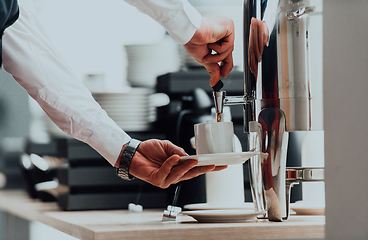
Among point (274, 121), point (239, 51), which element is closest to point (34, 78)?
point (274, 121)

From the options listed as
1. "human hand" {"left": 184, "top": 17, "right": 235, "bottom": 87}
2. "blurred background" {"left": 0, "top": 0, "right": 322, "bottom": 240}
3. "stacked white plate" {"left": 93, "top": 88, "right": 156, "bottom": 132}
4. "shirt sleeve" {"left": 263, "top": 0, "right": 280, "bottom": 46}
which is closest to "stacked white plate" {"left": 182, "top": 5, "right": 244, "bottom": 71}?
"blurred background" {"left": 0, "top": 0, "right": 322, "bottom": 240}

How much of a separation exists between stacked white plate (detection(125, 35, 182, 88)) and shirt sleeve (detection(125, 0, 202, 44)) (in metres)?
0.57

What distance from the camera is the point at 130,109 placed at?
1.33 m

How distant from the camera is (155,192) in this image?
134cm

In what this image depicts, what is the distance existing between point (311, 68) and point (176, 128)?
0.65m

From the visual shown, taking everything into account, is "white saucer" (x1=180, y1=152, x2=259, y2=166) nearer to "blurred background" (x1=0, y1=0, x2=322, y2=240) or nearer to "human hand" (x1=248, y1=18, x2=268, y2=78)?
"human hand" (x1=248, y1=18, x2=268, y2=78)

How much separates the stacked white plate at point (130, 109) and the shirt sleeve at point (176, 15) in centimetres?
49

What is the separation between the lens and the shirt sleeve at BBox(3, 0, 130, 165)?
914mm

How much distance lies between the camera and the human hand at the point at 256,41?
773mm

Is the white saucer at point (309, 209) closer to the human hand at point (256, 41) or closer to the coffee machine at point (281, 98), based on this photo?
the coffee machine at point (281, 98)

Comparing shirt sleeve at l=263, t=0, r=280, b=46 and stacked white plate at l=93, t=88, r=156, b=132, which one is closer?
shirt sleeve at l=263, t=0, r=280, b=46

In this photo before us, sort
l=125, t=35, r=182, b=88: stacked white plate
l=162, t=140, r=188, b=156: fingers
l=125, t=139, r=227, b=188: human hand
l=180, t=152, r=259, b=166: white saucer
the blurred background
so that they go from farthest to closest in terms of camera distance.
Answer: l=125, t=35, r=182, b=88: stacked white plate
the blurred background
l=162, t=140, r=188, b=156: fingers
l=125, t=139, r=227, b=188: human hand
l=180, t=152, r=259, b=166: white saucer

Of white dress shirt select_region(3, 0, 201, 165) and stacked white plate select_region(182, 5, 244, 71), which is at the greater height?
stacked white plate select_region(182, 5, 244, 71)

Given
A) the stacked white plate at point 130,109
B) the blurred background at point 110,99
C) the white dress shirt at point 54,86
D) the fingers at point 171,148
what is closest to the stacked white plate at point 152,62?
the blurred background at point 110,99
